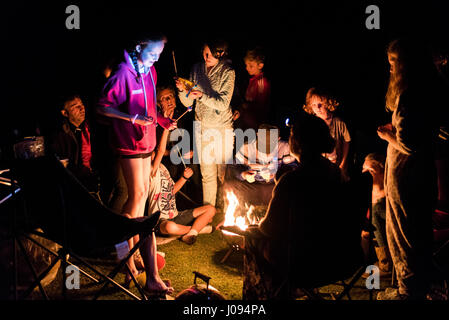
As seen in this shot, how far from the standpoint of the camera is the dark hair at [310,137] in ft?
8.91

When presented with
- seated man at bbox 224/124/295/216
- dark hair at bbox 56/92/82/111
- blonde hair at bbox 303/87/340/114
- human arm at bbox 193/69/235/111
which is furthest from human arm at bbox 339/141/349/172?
dark hair at bbox 56/92/82/111

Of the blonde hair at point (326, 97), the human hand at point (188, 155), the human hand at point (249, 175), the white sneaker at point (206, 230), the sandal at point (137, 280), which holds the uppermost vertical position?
the blonde hair at point (326, 97)

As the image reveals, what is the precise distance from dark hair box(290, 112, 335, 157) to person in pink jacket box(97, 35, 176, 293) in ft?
5.26

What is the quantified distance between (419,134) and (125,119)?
2649 millimetres

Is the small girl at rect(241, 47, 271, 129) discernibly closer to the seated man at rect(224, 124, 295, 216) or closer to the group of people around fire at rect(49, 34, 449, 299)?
the group of people around fire at rect(49, 34, 449, 299)

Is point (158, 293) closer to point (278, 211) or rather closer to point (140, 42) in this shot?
point (278, 211)

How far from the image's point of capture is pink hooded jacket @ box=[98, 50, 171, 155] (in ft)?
12.4

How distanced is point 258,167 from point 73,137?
250cm

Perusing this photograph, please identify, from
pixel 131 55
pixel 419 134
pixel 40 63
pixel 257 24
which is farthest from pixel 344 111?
pixel 40 63

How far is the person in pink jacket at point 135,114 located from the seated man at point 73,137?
141 cm

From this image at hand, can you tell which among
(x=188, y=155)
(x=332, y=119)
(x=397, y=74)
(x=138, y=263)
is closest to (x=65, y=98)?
(x=188, y=155)

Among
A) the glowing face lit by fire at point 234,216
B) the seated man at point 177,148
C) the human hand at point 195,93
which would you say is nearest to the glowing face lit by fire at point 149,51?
the seated man at point 177,148

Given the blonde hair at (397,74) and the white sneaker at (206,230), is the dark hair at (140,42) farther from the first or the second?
the white sneaker at (206,230)
